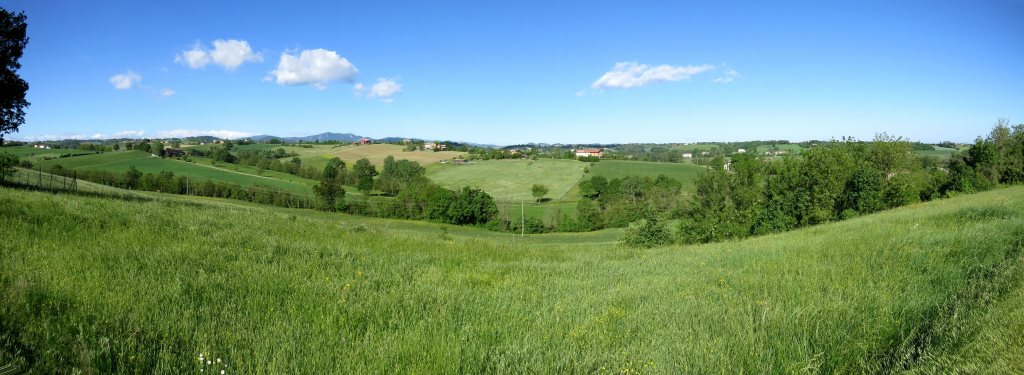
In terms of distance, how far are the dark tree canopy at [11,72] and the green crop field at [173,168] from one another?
234ft

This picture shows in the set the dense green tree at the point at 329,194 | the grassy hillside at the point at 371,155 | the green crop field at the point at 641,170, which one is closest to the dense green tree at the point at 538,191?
the green crop field at the point at 641,170

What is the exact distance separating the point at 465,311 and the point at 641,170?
11153 cm

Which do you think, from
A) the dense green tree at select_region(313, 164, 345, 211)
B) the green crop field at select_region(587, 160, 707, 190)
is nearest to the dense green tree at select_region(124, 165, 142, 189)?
the dense green tree at select_region(313, 164, 345, 211)

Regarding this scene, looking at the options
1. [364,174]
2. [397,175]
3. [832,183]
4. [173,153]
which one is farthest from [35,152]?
[832,183]

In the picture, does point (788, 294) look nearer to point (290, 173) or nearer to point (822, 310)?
point (822, 310)

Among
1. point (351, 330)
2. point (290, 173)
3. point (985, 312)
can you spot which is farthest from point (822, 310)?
point (290, 173)

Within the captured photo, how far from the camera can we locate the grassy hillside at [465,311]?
3557 mm

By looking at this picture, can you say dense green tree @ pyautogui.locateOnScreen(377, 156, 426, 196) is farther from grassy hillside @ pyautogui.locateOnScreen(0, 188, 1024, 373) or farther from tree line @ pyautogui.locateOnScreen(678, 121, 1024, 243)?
grassy hillside @ pyautogui.locateOnScreen(0, 188, 1024, 373)

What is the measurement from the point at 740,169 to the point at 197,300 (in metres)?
55.4

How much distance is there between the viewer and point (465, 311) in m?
5.00

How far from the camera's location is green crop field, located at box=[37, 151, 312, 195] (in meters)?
82.7

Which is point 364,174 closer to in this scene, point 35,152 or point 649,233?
point 35,152

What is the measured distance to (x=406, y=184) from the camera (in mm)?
102938

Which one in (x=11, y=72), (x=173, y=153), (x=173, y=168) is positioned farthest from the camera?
(x=173, y=153)
